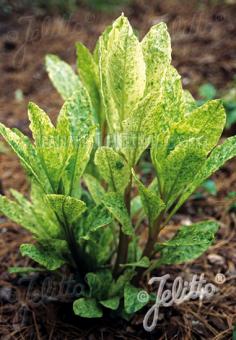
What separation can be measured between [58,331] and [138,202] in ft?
1.71

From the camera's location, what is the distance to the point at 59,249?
1.41 m

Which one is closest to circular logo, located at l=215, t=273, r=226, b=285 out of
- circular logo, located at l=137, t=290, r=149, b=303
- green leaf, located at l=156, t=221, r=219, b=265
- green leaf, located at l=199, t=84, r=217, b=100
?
green leaf, located at l=156, t=221, r=219, b=265

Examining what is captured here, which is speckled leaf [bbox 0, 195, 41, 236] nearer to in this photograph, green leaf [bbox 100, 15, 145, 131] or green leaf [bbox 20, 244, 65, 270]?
green leaf [bbox 20, 244, 65, 270]

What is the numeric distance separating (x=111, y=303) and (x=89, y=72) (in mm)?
706

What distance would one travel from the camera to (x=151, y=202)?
125 centimetres

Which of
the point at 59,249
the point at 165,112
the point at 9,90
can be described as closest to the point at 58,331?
the point at 59,249

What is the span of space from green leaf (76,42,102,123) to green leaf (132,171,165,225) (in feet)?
1.26

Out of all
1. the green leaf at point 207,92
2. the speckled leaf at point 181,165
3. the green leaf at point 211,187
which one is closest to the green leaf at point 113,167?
the speckled leaf at point 181,165

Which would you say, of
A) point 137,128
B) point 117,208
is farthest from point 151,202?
point 137,128

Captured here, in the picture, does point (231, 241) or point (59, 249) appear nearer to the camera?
point (59, 249)

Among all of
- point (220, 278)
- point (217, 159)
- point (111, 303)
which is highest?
point (217, 159)

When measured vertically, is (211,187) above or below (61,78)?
below

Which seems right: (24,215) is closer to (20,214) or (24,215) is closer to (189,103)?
(20,214)

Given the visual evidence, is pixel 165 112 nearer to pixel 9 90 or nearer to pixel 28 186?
pixel 28 186
